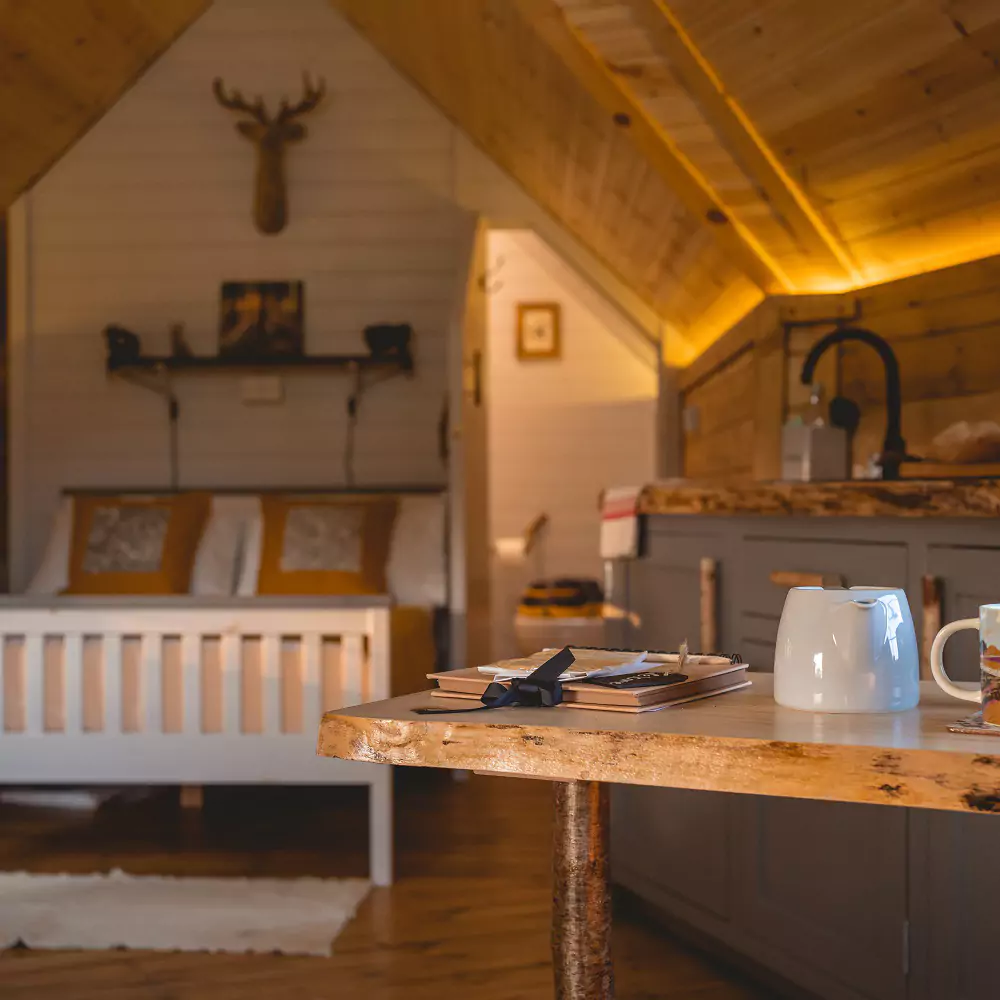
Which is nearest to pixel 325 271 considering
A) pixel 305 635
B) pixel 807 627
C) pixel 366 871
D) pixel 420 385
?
pixel 420 385

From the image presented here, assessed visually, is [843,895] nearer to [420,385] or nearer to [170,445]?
[420,385]

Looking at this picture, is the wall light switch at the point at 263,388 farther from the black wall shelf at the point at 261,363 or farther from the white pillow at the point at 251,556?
the white pillow at the point at 251,556

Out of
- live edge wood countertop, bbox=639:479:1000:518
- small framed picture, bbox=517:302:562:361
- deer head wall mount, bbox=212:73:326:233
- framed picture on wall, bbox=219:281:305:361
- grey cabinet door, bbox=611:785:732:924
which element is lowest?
grey cabinet door, bbox=611:785:732:924

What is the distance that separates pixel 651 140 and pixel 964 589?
6.11 feet

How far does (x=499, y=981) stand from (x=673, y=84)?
79.3 inches

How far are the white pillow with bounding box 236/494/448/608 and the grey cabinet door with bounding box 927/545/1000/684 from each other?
2.71m

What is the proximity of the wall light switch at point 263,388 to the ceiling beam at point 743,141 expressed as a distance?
2.43 metres

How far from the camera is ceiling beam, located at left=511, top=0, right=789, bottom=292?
301cm

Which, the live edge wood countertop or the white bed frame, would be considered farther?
the white bed frame

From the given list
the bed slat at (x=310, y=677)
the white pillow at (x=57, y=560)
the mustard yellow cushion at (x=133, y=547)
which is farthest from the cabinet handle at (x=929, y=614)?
the white pillow at (x=57, y=560)

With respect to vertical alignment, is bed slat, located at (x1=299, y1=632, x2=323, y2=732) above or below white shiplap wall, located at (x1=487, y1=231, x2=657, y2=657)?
below

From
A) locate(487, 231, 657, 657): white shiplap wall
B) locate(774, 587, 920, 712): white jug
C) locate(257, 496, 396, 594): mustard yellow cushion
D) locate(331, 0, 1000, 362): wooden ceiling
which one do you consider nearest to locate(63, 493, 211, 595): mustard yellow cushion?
locate(257, 496, 396, 594): mustard yellow cushion

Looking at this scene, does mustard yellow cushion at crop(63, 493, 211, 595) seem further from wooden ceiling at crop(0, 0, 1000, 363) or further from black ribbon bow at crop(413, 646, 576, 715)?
black ribbon bow at crop(413, 646, 576, 715)

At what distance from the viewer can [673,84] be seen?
2.85 m
